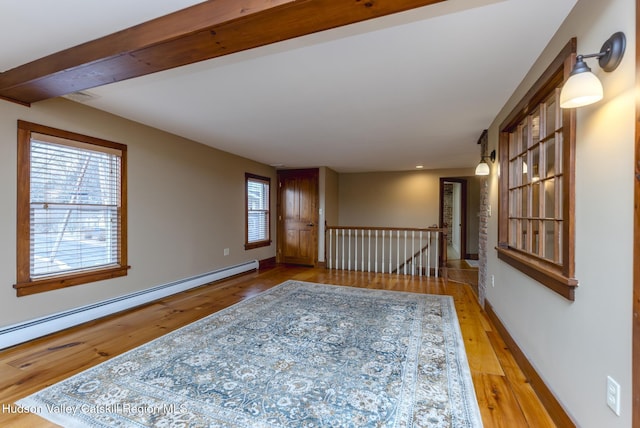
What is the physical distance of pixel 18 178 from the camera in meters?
2.52

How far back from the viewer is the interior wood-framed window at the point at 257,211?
5.79m

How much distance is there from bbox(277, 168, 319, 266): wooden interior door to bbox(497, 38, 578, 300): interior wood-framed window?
412cm

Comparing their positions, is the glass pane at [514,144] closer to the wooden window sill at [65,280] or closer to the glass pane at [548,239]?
the glass pane at [548,239]

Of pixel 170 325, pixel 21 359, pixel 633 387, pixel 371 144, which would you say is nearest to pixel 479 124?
pixel 371 144

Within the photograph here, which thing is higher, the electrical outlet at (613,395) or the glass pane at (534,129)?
the glass pane at (534,129)

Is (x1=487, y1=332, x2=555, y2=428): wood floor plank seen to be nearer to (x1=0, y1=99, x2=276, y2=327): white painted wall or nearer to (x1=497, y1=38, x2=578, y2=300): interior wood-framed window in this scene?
(x1=497, y1=38, x2=578, y2=300): interior wood-framed window

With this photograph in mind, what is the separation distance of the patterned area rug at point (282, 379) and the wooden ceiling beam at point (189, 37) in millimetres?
2084

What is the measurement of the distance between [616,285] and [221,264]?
4.88 metres

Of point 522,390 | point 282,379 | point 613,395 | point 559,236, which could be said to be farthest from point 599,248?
point 282,379

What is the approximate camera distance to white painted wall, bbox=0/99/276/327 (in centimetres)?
249

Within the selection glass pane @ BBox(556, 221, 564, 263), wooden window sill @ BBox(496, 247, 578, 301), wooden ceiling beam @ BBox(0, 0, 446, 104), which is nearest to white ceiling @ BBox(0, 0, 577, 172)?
wooden ceiling beam @ BBox(0, 0, 446, 104)

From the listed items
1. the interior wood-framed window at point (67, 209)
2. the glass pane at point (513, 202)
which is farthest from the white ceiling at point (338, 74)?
the glass pane at point (513, 202)

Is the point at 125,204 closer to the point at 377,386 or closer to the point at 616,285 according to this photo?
the point at 377,386

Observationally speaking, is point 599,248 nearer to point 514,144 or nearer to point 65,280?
point 514,144
